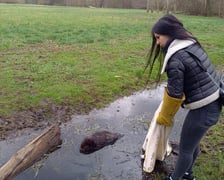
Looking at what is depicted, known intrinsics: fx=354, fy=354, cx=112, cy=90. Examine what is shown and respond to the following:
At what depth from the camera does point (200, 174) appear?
4.43 m

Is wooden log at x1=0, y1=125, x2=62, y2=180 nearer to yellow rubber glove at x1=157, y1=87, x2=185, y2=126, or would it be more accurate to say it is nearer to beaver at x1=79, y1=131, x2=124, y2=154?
beaver at x1=79, y1=131, x2=124, y2=154

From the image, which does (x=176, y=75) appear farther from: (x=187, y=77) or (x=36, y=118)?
(x=36, y=118)

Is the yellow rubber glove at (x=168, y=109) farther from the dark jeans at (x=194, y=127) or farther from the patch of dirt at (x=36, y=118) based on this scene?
the patch of dirt at (x=36, y=118)

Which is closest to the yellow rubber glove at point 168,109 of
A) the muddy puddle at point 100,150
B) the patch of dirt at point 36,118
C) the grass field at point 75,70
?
the muddy puddle at point 100,150

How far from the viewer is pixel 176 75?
3283 millimetres

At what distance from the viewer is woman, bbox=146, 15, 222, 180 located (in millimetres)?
3303

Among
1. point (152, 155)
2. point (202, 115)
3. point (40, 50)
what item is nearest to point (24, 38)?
point (40, 50)

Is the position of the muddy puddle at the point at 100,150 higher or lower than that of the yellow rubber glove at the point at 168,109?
lower

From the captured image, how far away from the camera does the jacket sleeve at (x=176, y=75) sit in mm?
3273

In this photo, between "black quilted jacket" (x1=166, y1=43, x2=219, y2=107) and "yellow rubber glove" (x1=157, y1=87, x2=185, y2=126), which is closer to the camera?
"black quilted jacket" (x1=166, y1=43, x2=219, y2=107)

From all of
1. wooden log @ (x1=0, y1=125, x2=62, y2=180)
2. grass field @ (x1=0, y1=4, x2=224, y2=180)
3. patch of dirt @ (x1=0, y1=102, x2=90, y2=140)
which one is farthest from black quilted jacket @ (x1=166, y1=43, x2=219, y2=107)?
patch of dirt @ (x1=0, y1=102, x2=90, y2=140)

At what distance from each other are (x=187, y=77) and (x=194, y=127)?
0.54 metres

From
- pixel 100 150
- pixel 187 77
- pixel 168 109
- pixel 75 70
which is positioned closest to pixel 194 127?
Answer: pixel 168 109

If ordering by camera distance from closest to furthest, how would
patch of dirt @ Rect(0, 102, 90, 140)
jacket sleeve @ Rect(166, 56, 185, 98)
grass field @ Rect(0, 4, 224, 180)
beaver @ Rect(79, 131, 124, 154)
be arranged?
1. jacket sleeve @ Rect(166, 56, 185, 98)
2. beaver @ Rect(79, 131, 124, 154)
3. patch of dirt @ Rect(0, 102, 90, 140)
4. grass field @ Rect(0, 4, 224, 180)
